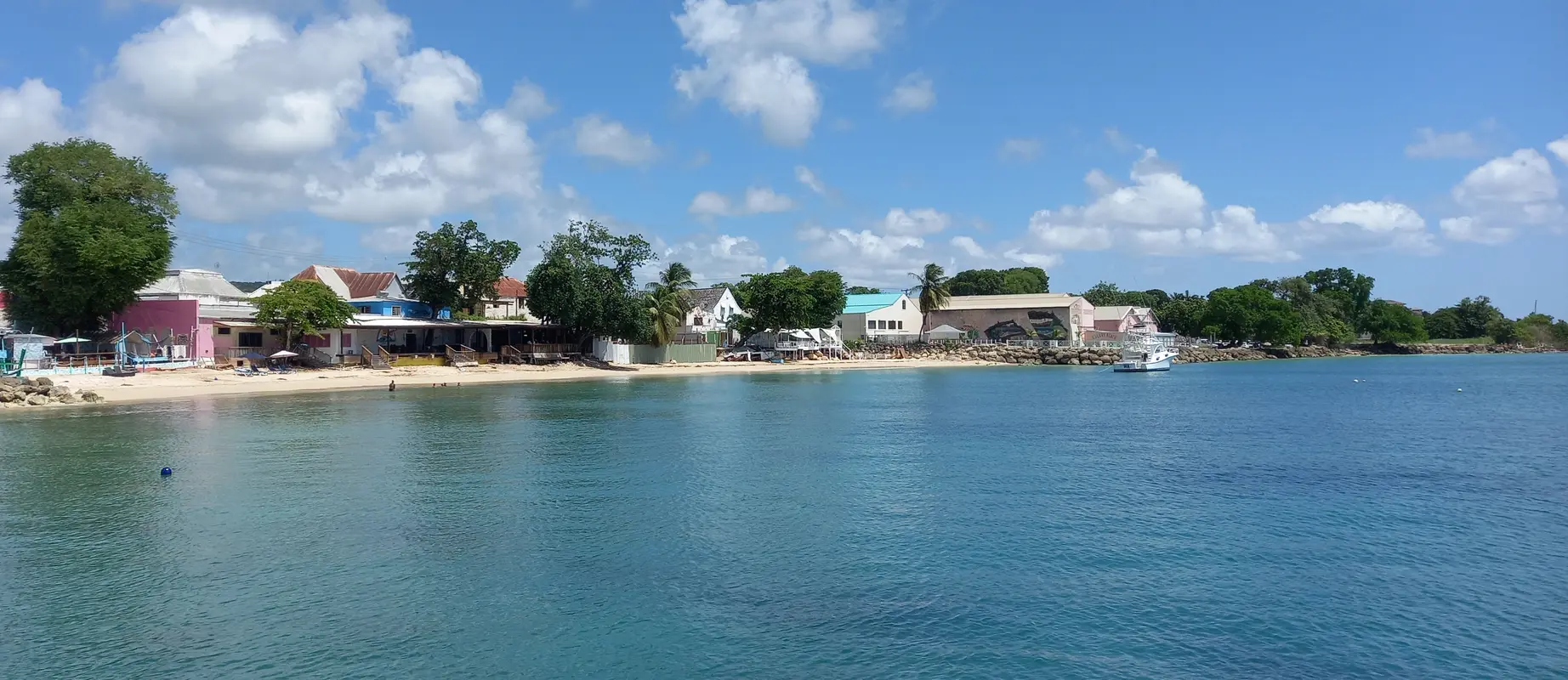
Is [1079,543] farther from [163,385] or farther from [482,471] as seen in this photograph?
[163,385]

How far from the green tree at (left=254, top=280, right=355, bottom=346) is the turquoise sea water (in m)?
18.2

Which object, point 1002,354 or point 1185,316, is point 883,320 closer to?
point 1002,354

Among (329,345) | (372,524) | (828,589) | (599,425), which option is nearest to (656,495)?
(372,524)

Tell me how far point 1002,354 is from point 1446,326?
92.5 metres

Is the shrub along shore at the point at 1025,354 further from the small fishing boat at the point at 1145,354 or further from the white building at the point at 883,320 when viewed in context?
the white building at the point at 883,320

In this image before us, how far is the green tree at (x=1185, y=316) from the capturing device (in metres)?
113

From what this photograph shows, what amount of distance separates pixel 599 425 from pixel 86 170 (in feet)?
127

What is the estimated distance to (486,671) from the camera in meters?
10.9

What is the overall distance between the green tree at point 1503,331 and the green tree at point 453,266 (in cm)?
13999

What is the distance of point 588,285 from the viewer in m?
62.2

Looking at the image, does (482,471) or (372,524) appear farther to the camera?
(482,471)

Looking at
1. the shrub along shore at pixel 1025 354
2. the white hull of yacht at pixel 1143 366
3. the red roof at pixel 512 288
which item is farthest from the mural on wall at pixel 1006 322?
the red roof at pixel 512 288

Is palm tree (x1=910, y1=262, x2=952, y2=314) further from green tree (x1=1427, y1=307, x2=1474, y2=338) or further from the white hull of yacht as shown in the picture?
green tree (x1=1427, y1=307, x2=1474, y2=338)

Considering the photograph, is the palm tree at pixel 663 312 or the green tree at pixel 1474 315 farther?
the green tree at pixel 1474 315
